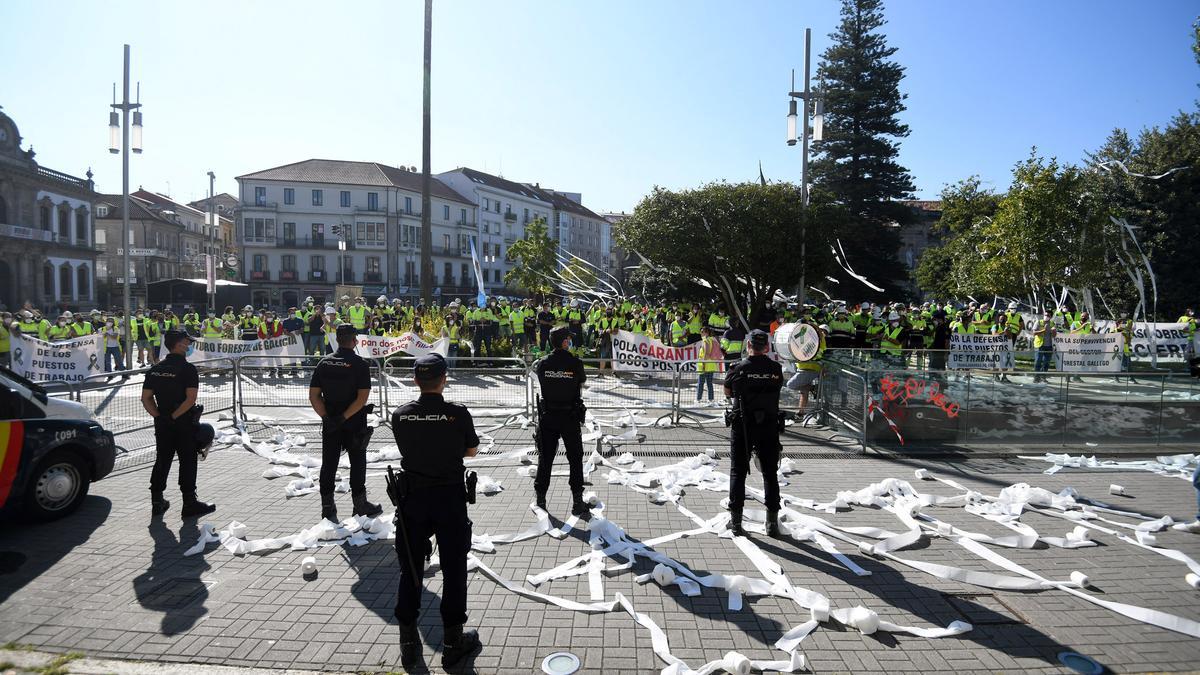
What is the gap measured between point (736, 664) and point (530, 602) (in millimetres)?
1594

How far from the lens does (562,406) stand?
6.69 metres

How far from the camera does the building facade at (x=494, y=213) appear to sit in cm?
8162

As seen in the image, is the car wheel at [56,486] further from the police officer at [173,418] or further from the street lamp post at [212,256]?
the street lamp post at [212,256]

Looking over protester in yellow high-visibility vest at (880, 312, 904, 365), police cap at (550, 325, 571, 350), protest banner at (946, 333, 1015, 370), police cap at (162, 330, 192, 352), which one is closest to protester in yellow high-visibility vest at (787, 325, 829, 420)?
protest banner at (946, 333, 1015, 370)

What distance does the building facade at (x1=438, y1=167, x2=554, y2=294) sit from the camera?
3214 inches

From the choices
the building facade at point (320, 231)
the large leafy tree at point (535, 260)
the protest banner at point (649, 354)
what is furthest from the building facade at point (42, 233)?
the protest banner at point (649, 354)

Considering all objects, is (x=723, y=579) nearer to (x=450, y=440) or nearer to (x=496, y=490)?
(x=450, y=440)

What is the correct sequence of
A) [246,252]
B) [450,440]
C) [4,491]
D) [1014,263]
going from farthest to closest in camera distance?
[246,252] → [1014,263] → [4,491] → [450,440]

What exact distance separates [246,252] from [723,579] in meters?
74.7

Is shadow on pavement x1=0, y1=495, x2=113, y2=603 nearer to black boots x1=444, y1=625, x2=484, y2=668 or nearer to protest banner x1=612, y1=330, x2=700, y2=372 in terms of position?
black boots x1=444, y1=625, x2=484, y2=668

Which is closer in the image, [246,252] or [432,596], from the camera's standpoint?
[432,596]

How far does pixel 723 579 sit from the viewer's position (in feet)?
16.7

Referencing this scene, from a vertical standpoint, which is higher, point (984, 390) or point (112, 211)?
point (112, 211)

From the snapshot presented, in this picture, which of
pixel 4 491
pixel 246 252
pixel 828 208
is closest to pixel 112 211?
pixel 246 252
